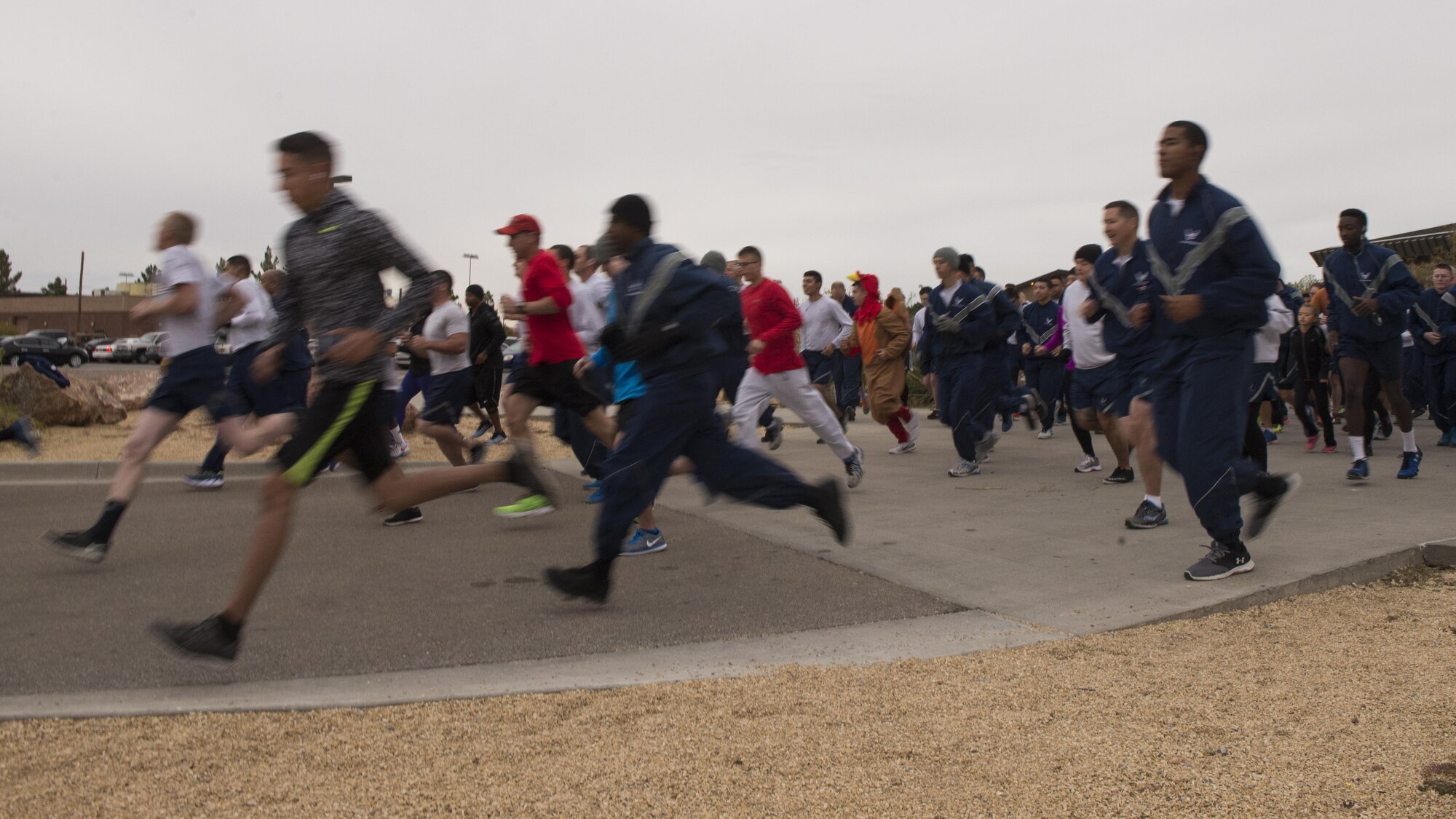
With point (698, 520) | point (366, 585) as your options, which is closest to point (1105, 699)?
point (366, 585)

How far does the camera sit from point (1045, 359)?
13188 mm

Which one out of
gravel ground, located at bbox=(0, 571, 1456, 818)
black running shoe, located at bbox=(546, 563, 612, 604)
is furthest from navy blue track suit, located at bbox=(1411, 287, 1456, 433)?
black running shoe, located at bbox=(546, 563, 612, 604)

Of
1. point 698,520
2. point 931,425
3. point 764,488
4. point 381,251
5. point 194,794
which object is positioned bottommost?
point 931,425

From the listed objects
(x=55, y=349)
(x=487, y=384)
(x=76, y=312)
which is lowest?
(x=76, y=312)

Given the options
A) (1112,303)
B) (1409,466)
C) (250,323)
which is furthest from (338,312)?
(1409,466)

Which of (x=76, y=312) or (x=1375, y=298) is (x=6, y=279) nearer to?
(x=76, y=312)

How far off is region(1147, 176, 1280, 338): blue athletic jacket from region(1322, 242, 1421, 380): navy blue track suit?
13.5 ft

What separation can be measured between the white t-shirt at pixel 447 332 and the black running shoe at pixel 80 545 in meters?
2.93

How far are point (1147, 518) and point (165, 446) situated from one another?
358 inches

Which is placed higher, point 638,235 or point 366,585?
point 638,235

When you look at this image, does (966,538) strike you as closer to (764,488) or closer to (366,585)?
(764,488)

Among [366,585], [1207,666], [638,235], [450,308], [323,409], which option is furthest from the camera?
[450,308]

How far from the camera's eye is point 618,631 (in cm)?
445

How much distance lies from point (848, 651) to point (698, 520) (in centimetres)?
312
